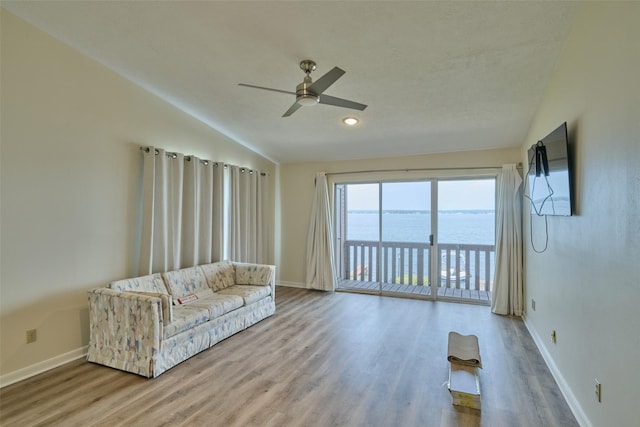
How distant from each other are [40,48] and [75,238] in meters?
1.74

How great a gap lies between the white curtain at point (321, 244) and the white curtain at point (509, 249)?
8.67 feet

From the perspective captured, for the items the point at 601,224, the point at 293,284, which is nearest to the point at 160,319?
the point at 601,224

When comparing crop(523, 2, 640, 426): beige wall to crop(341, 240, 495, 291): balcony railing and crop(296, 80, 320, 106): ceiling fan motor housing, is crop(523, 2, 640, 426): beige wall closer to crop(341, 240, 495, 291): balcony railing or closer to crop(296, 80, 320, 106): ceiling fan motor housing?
crop(296, 80, 320, 106): ceiling fan motor housing

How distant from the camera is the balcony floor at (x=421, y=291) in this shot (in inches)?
205

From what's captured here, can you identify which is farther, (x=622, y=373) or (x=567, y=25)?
(x=567, y=25)

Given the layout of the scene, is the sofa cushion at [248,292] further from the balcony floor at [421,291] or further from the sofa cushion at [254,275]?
the balcony floor at [421,291]

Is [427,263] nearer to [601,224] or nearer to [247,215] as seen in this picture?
[247,215]

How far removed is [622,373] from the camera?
5.38ft

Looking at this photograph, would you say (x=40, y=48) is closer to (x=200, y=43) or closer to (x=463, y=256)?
(x=200, y=43)

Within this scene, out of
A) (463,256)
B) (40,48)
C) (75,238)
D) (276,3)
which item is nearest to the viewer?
(276,3)

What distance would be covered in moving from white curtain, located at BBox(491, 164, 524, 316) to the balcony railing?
59 cm

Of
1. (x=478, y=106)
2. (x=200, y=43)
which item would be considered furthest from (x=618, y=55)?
(x=200, y=43)

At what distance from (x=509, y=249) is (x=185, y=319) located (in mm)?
4284

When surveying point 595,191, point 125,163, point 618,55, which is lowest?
point 595,191
